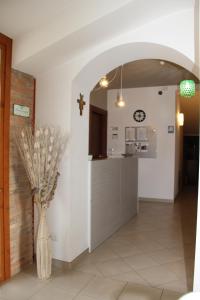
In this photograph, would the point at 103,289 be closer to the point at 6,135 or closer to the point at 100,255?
the point at 100,255

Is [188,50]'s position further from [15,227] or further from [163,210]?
[163,210]

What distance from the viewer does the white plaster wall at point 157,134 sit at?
6.04 m

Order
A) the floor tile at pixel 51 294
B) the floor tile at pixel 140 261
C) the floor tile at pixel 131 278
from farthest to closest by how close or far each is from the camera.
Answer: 1. the floor tile at pixel 140 261
2. the floor tile at pixel 131 278
3. the floor tile at pixel 51 294

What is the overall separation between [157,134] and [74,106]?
12.1ft

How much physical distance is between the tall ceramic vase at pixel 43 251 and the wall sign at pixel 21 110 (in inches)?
37.6

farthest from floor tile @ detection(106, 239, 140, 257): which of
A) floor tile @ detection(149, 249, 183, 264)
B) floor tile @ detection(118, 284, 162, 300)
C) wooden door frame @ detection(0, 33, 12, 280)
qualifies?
wooden door frame @ detection(0, 33, 12, 280)

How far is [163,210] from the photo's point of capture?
5.41m

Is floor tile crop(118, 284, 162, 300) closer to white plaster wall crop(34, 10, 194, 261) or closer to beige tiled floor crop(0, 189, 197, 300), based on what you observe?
beige tiled floor crop(0, 189, 197, 300)

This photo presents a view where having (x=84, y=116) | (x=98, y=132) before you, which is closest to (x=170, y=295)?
(x=84, y=116)

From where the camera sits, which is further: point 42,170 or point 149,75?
point 149,75

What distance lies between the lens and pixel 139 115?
6.28 m

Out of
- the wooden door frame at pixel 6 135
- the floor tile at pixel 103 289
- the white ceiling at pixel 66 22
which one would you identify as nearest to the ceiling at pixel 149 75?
the white ceiling at pixel 66 22

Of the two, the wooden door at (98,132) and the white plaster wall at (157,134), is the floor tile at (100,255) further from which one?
the white plaster wall at (157,134)

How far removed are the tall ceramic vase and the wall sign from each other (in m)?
0.96
